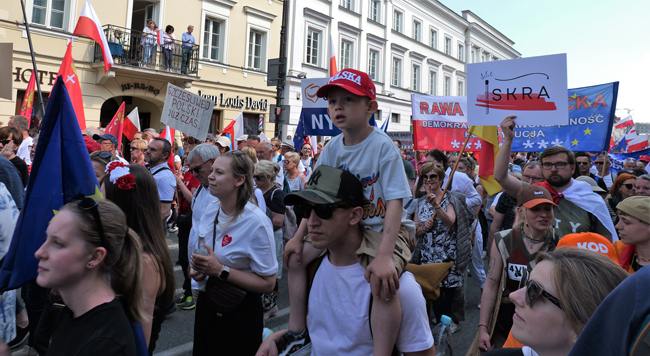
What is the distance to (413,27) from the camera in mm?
32188

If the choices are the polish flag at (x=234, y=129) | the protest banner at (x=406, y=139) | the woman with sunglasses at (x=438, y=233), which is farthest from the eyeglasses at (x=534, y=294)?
the protest banner at (x=406, y=139)

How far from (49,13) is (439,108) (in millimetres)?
13328

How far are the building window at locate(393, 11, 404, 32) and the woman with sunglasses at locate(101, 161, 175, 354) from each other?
30.0m

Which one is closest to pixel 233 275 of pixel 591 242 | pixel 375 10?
pixel 591 242

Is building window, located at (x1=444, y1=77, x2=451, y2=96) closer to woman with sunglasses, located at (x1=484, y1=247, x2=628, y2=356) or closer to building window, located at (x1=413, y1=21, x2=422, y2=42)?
building window, located at (x1=413, y1=21, x2=422, y2=42)

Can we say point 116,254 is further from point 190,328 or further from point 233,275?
point 190,328

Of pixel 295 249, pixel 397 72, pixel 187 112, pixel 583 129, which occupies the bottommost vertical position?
pixel 295 249

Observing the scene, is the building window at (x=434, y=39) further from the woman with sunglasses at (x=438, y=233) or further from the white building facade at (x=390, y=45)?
the woman with sunglasses at (x=438, y=233)

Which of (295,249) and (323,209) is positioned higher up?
(323,209)

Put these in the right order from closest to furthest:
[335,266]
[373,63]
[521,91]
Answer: [335,266] < [521,91] < [373,63]

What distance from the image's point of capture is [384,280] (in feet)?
5.66

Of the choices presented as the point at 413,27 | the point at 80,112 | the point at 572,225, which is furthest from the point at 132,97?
the point at 413,27

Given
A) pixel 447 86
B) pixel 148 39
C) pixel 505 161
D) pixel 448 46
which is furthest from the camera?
pixel 447 86

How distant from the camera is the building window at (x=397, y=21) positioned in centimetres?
3008
